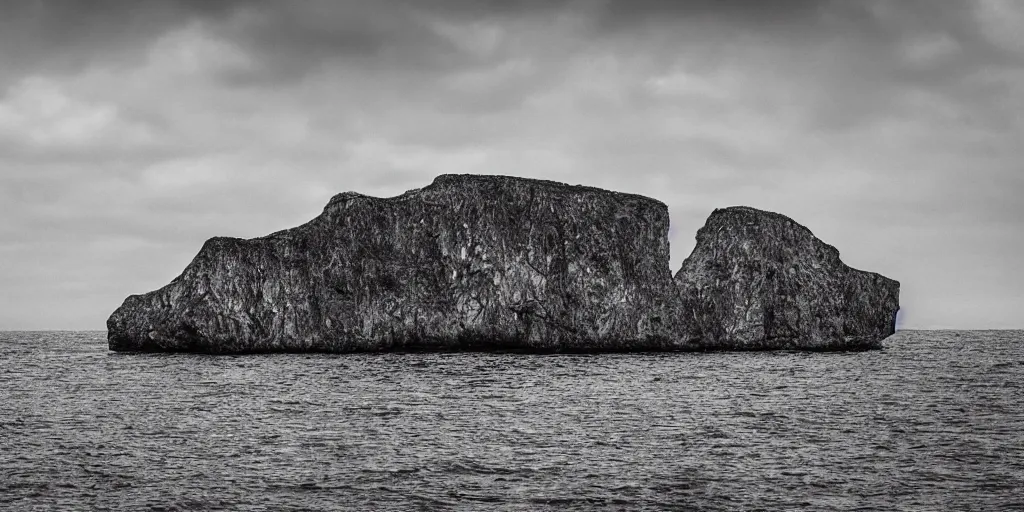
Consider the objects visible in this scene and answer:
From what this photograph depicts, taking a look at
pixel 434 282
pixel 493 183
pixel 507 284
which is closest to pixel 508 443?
pixel 507 284

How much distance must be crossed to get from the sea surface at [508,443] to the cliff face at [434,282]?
34.0 m

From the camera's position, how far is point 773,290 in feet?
348

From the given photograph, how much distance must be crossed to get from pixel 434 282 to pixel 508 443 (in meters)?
67.9

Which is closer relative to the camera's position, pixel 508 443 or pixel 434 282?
pixel 508 443

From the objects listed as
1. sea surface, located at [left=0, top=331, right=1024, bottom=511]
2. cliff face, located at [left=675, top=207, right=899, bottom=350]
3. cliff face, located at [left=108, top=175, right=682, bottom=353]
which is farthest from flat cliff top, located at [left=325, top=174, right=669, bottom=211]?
sea surface, located at [left=0, top=331, right=1024, bottom=511]

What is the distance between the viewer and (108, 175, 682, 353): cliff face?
3642 inches

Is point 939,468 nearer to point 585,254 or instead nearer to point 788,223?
point 585,254

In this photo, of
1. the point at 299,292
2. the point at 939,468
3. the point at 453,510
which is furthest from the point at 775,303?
the point at 453,510

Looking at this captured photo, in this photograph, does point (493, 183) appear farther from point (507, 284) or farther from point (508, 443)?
point (508, 443)

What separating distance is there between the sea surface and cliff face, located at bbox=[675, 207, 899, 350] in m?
45.1

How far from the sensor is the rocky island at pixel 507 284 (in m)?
93.1

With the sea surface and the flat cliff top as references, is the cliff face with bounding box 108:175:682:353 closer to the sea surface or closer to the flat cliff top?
the flat cliff top

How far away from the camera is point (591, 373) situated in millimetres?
63906

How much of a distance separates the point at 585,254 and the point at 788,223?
1066 inches
